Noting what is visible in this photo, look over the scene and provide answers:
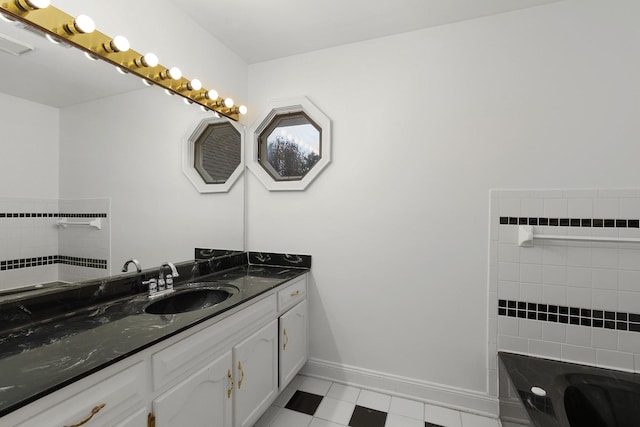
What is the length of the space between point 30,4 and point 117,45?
0.97 ft

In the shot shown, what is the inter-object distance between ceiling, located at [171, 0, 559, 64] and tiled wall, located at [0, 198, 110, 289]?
1335 mm

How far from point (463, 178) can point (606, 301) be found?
38.5 inches

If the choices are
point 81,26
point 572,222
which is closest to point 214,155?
point 81,26

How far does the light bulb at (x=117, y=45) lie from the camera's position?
51.9 inches

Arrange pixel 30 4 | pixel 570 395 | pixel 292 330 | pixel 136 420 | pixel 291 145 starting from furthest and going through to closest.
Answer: pixel 291 145 < pixel 292 330 < pixel 570 395 < pixel 30 4 < pixel 136 420

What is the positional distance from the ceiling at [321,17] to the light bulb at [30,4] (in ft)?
2.63

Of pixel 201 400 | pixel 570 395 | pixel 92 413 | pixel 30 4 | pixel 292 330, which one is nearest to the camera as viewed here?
pixel 92 413

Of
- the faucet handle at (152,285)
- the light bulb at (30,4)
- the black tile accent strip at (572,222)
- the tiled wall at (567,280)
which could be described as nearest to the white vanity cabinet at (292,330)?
the faucet handle at (152,285)

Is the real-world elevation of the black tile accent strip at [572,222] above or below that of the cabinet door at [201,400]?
above

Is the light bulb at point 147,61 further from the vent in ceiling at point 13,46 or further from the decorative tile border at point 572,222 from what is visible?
the decorative tile border at point 572,222

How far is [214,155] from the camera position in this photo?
2.05 metres

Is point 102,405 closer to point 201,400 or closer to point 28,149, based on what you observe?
point 201,400

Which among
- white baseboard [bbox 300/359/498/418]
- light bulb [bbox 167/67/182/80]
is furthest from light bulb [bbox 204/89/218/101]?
white baseboard [bbox 300/359/498/418]

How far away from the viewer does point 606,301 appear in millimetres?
1544
